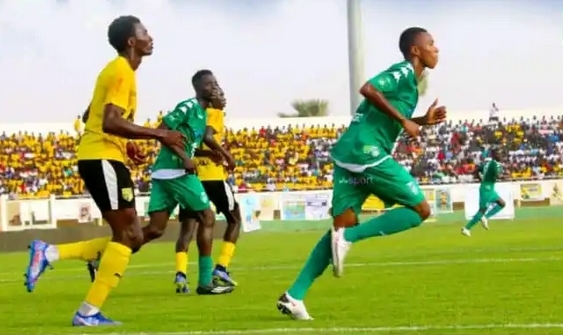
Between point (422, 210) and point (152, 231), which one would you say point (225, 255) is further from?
point (422, 210)

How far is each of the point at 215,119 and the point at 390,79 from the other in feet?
18.9

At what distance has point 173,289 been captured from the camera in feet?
45.6

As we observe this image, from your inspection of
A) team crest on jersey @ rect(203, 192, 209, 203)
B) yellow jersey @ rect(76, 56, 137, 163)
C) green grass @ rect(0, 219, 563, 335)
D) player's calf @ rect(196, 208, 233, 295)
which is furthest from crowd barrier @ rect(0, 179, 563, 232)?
yellow jersey @ rect(76, 56, 137, 163)

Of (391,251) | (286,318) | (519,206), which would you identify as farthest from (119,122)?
(519,206)

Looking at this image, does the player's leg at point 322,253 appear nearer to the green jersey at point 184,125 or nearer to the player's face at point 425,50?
the player's face at point 425,50

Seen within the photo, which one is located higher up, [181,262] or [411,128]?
[411,128]

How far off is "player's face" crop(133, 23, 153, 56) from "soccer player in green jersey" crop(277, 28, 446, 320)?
5.11ft

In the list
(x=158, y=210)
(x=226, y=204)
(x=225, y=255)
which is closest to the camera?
(x=158, y=210)

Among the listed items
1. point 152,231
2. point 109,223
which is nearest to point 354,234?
point 109,223

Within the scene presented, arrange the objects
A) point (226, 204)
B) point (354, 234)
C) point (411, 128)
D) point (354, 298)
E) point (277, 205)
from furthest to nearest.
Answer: point (277, 205), point (226, 204), point (354, 298), point (354, 234), point (411, 128)

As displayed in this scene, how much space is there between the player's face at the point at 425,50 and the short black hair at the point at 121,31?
2082mm

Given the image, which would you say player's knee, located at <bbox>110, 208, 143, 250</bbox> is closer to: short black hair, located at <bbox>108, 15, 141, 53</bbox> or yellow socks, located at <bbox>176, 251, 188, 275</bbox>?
short black hair, located at <bbox>108, 15, 141, 53</bbox>

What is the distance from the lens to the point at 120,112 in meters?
8.89

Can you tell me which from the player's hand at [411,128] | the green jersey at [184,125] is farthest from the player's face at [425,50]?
the green jersey at [184,125]
